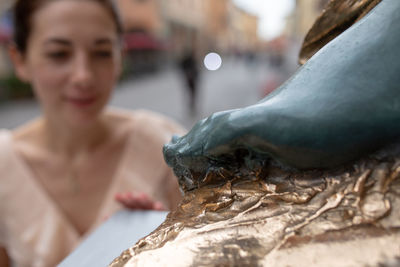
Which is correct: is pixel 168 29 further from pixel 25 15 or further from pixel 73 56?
pixel 73 56

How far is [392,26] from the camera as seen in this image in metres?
0.59

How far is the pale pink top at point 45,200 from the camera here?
136cm

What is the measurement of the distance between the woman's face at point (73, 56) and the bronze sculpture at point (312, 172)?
77cm

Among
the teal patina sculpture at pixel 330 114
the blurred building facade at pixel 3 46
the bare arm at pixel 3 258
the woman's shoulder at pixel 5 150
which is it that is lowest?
the bare arm at pixel 3 258

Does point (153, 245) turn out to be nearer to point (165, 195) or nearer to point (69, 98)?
point (69, 98)

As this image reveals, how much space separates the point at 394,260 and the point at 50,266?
123cm

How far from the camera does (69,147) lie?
1622 mm

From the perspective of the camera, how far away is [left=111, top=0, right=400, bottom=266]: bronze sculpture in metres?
0.51

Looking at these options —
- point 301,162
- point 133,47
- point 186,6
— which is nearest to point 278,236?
point 301,162

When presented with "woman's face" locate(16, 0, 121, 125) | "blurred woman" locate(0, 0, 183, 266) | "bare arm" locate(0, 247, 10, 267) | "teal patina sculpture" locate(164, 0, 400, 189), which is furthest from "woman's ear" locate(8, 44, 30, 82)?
"teal patina sculpture" locate(164, 0, 400, 189)

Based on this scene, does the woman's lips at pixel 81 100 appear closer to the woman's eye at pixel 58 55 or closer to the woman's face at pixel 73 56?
the woman's face at pixel 73 56

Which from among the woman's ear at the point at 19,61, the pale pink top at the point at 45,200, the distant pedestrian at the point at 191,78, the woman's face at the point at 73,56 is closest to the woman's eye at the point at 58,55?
the woman's face at the point at 73,56

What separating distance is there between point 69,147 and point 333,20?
49.9 inches

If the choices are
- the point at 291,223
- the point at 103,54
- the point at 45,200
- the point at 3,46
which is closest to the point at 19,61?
Result: the point at 103,54
